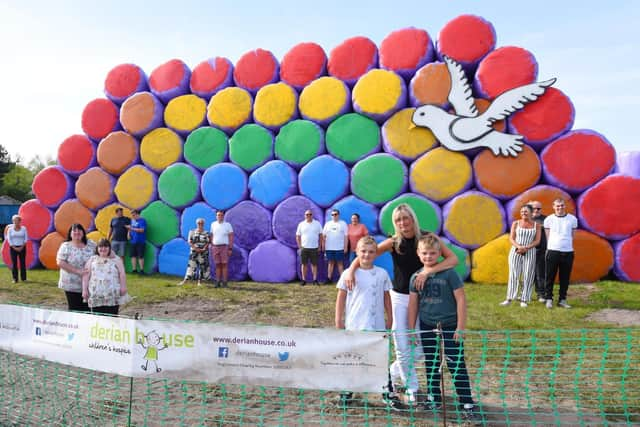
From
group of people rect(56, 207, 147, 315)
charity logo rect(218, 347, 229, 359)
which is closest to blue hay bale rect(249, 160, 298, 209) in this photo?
group of people rect(56, 207, 147, 315)

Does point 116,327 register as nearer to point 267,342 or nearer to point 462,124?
point 267,342

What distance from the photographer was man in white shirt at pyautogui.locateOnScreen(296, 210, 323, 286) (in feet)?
27.0

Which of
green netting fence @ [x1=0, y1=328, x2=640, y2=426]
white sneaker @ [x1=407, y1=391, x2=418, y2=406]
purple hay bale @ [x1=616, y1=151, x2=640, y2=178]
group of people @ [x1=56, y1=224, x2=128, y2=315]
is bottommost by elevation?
green netting fence @ [x1=0, y1=328, x2=640, y2=426]

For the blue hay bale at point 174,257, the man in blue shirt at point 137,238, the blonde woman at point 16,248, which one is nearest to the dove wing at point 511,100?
the blue hay bale at point 174,257

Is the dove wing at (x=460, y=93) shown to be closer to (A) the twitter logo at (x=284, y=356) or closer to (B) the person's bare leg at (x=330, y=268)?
(B) the person's bare leg at (x=330, y=268)

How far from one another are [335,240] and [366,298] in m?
4.88

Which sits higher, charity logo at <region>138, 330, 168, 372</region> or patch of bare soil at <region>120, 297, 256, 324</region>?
charity logo at <region>138, 330, 168, 372</region>

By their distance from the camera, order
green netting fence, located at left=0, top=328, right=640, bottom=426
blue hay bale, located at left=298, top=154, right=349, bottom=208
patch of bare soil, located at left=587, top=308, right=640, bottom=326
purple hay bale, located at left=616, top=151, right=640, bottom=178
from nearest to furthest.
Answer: green netting fence, located at left=0, top=328, right=640, bottom=426
patch of bare soil, located at left=587, top=308, right=640, bottom=326
purple hay bale, located at left=616, top=151, right=640, bottom=178
blue hay bale, located at left=298, top=154, right=349, bottom=208

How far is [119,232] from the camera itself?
9.41 metres

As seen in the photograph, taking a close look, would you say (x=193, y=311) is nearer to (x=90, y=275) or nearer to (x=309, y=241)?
(x=90, y=275)

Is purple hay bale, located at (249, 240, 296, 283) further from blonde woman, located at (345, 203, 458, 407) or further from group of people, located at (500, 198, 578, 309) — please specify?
blonde woman, located at (345, 203, 458, 407)

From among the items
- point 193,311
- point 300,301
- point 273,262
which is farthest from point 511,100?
point 193,311

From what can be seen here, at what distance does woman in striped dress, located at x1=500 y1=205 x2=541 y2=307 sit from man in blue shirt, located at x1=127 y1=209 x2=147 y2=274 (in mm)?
6889

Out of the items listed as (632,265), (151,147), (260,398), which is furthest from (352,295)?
(151,147)
